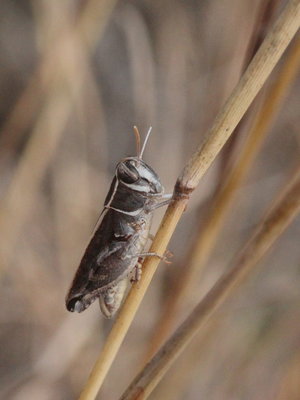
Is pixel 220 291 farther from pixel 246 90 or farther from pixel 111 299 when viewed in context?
pixel 111 299

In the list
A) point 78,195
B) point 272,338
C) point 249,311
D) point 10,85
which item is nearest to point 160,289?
point 249,311

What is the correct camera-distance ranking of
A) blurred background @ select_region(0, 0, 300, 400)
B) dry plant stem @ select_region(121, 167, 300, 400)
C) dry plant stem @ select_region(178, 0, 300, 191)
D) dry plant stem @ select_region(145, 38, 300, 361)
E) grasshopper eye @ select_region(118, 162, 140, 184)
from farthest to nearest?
blurred background @ select_region(0, 0, 300, 400) < grasshopper eye @ select_region(118, 162, 140, 184) < dry plant stem @ select_region(145, 38, 300, 361) < dry plant stem @ select_region(121, 167, 300, 400) < dry plant stem @ select_region(178, 0, 300, 191)

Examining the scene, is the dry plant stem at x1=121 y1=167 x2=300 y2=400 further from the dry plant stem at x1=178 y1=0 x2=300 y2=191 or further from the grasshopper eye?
the grasshopper eye

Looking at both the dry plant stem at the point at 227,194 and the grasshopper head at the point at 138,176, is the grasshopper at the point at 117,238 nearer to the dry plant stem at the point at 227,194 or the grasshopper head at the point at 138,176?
the grasshopper head at the point at 138,176

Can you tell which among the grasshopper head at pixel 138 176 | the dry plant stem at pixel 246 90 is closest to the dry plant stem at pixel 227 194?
the grasshopper head at pixel 138 176

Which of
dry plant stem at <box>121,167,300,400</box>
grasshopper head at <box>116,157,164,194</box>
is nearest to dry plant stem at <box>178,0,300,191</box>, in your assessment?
dry plant stem at <box>121,167,300,400</box>

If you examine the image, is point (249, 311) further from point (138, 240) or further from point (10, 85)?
point (10, 85)
